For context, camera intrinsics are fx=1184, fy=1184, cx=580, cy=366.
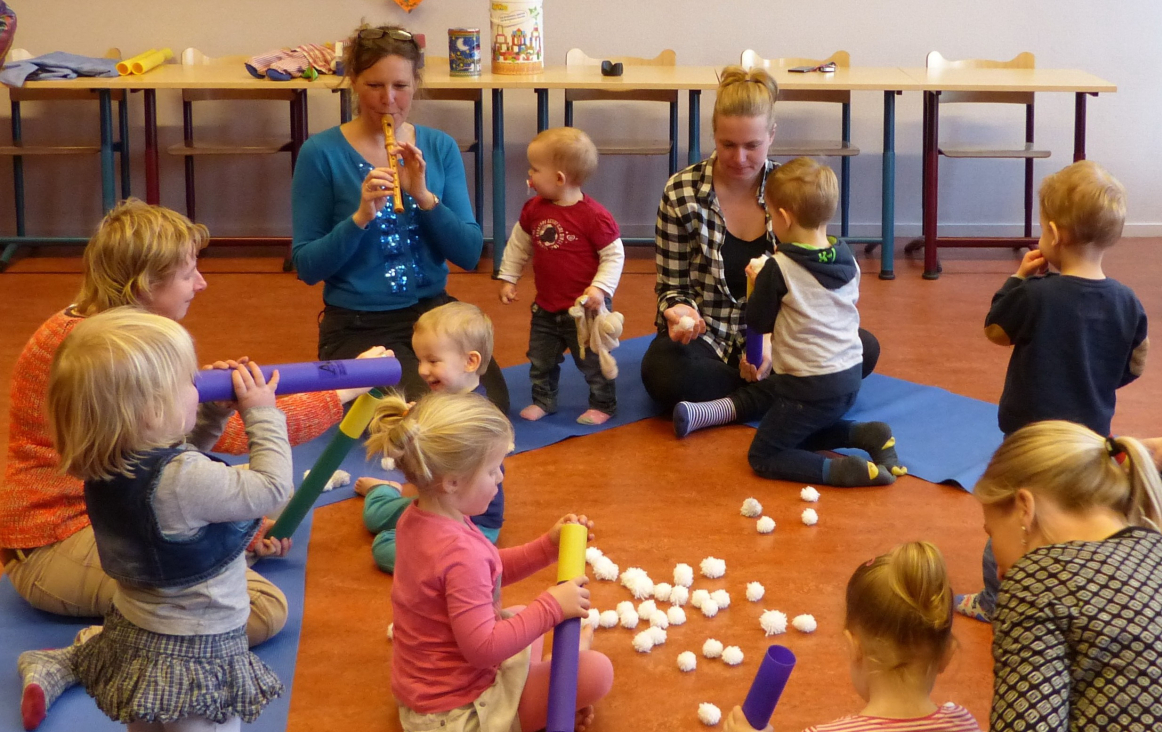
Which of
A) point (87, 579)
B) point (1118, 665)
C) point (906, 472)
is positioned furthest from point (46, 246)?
point (1118, 665)

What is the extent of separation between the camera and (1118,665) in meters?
1.37

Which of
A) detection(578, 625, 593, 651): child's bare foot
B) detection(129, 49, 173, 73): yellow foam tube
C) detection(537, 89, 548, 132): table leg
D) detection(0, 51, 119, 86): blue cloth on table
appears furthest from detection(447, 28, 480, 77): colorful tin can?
detection(578, 625, 593, 651): child's bare foot

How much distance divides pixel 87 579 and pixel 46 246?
392 centimetres

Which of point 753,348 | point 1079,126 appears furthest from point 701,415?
point 1079,126

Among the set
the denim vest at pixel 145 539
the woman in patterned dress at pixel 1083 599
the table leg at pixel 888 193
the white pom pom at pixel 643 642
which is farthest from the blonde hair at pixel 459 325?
the table leg at pixel 888 193

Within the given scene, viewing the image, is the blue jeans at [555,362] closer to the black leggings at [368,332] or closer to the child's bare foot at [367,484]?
the black leggings at [368,332]

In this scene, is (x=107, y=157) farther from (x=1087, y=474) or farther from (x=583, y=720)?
(x=1087, y=474)

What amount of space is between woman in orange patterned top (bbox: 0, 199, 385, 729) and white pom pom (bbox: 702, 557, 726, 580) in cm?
84

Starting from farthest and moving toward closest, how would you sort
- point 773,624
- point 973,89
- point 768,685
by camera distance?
point 973,89
point 773,624
point 768,685

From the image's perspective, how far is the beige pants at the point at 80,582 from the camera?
2242 mm

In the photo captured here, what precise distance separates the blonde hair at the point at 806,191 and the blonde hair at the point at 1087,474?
4.42 feet

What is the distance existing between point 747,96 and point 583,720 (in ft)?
5.78

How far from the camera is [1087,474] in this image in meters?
1.51

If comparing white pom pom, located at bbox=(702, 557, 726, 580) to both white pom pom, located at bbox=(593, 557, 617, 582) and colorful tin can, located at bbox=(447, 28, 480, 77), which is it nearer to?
white pom pom, located at bbox=(593, 557, 617, 582)
